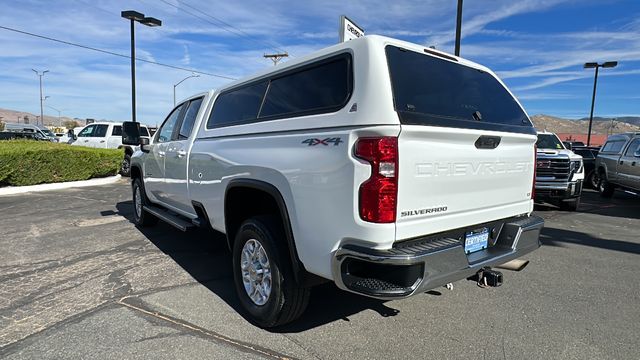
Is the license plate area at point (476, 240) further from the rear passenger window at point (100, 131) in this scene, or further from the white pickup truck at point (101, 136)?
the rear passenger window at point (100, 131)

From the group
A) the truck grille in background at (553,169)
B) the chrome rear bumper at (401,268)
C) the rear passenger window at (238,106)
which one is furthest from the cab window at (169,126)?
the truck grille in background at (553,169)

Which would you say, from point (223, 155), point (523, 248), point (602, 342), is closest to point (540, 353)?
point (602, 342)

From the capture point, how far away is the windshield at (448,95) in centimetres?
285

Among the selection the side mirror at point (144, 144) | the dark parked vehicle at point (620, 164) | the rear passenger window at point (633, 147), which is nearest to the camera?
the side mirror at point (144, 144)

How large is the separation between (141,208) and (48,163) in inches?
296

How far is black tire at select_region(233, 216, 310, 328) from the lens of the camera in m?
3.26

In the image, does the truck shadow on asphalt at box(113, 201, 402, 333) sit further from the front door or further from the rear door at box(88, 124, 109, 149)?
the rear door at box(88, 124, 109, 149)

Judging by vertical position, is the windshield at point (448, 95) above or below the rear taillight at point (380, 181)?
above


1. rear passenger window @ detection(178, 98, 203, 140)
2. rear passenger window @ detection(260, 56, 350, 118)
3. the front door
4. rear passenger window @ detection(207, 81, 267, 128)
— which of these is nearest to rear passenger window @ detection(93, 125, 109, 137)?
the front door

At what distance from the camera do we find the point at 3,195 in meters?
11.0

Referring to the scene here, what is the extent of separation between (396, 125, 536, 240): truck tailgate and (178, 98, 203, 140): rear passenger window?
326 cm

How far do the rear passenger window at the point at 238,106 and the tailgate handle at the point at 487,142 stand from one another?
1857 millimetres

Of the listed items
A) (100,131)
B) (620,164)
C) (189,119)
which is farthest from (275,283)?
(100,131)

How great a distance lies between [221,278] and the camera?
4.69 metres
